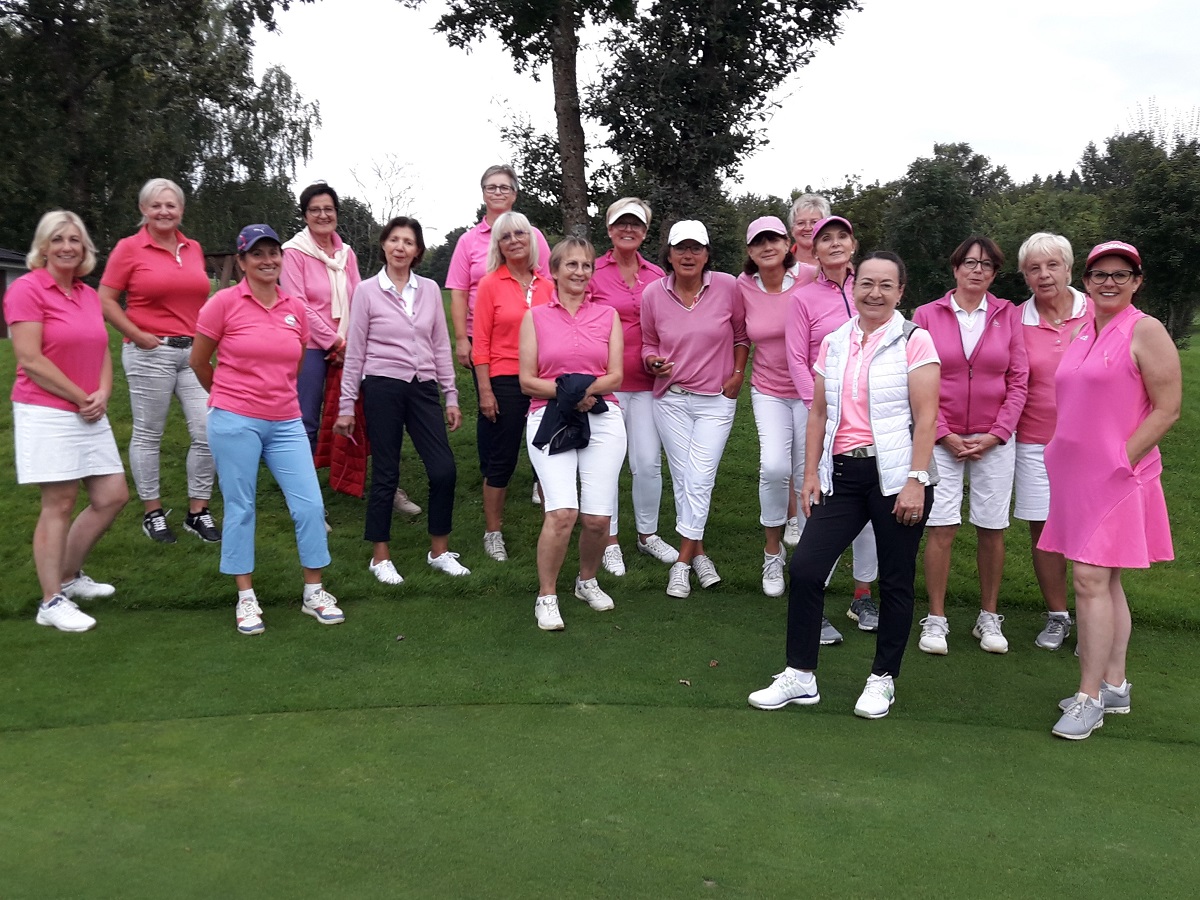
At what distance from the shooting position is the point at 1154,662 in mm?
5230

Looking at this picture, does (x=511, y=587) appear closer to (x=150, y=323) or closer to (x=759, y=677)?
(x=759, y=677)

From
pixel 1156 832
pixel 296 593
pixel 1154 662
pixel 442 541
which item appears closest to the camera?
pixel 1156 832

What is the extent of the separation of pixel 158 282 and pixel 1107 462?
5.16m

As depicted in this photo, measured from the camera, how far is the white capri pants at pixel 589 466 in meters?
5.25

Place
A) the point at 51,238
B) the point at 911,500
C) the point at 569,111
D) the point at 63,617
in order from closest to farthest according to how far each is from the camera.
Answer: the point at 911,500, the point at 51,238, the point at 63,617, the point at 569,111

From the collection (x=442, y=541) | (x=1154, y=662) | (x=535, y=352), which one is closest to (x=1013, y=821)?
(x=1154, y=662)

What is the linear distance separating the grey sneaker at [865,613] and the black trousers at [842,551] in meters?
1.14

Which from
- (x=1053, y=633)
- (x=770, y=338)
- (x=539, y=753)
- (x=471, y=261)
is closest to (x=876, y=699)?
(x=539, y=753)

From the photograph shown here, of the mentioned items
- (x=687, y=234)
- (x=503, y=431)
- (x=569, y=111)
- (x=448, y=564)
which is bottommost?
(x=448, y=564)

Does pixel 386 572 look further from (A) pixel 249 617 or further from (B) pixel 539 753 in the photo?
(B) pixel 539 753

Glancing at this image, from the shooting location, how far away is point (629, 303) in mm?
6219

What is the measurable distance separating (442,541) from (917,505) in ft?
10.0

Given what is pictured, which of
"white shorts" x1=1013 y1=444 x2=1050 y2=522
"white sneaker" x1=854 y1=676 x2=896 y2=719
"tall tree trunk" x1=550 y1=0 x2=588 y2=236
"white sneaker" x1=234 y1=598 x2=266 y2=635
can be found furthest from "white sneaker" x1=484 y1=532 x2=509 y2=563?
"tall tree trunk" x1=550 y1=0 x2=588 y2=236

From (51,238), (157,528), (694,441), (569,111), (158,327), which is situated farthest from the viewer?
(569,111)
